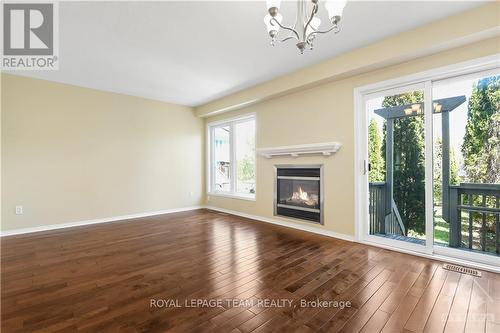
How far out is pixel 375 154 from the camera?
11.3 ft

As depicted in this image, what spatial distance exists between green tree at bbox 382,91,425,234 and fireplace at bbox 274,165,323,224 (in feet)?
3.70

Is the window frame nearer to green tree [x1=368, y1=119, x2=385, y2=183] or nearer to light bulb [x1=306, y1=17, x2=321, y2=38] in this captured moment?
green tree [x1=368, y1=119, x2=385, y2=183]

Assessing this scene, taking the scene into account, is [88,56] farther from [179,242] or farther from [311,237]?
[311,237]

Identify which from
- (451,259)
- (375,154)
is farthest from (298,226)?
(451,259)

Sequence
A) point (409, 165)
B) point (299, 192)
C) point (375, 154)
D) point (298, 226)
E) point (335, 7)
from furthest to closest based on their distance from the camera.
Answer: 1. point (299, 192)
2. point (298, 226)
3. point (375, 154)
4. point (409, 165)
5. point (335, 7)

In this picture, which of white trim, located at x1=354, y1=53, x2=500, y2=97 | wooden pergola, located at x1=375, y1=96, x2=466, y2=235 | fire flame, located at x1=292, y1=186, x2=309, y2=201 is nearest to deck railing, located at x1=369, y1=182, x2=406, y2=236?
wooden pergola, located at x1=375, y1=96, x2=466, y2=235

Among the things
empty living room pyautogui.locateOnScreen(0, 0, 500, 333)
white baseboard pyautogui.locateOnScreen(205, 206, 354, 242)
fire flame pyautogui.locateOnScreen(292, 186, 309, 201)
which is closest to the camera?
empty living room pyautogui.locateOnScreen(0, 0, 500, 333)

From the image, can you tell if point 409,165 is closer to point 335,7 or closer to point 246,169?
point 335,7

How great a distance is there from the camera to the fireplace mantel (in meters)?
3.68

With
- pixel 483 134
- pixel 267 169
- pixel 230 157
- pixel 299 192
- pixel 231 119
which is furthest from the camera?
pixel 230 157

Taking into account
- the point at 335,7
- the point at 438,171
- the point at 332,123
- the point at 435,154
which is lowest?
the point at 438,171

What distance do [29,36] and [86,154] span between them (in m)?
2.31

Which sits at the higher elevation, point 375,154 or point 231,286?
point 375,154

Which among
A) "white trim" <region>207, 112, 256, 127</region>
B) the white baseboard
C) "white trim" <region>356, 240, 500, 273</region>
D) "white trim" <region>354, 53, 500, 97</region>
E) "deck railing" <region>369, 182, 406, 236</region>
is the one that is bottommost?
"white trim" <region>356, 240, 500, 273</region>
